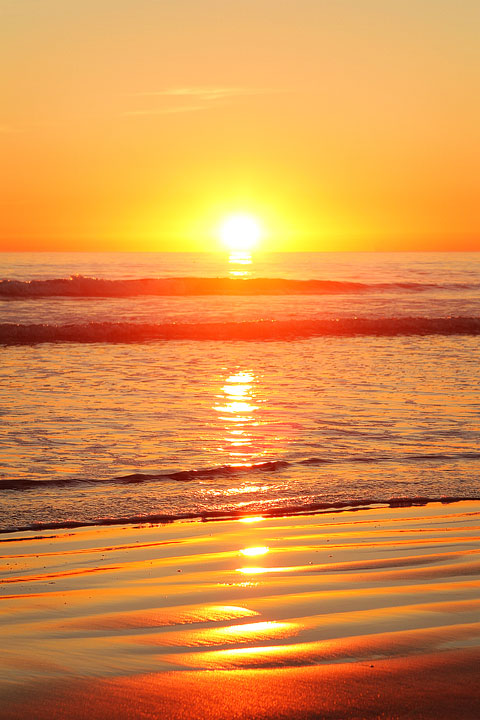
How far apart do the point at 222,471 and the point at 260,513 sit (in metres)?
1.47

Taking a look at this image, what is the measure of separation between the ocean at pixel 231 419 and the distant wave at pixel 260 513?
0.02 metres

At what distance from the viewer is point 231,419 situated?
1062 centimetres

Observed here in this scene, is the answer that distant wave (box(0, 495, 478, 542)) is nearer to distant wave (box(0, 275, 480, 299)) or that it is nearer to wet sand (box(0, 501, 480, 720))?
wet sand (box(0, 501, 480, 720))

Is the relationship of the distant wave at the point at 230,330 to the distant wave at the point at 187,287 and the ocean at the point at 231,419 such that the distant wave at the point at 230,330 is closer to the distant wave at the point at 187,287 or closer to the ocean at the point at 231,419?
the ocean at the point at 231,419

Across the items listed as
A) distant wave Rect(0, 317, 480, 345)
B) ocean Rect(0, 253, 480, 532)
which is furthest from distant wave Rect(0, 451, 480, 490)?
distant wave Rect(0, 317, 480, 345)

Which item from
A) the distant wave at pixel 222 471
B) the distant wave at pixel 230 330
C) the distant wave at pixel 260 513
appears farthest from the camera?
the distant wave at pixel 230 330

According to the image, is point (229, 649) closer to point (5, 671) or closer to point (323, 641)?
point (323, 641)

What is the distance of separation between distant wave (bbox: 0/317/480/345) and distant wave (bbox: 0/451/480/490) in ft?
47.4

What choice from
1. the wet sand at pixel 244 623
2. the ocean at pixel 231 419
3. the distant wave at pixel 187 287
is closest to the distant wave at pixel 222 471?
the ocean at pixel 231 419

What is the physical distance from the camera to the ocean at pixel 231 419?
272 inches

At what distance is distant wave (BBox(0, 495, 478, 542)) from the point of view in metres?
6.05

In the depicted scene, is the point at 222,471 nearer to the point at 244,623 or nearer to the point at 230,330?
the point at 244,623

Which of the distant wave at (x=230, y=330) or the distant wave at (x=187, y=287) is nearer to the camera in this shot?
the distant wave at (x=230, y=330)

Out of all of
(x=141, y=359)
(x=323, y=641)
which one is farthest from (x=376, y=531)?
(x=141, y=359)
